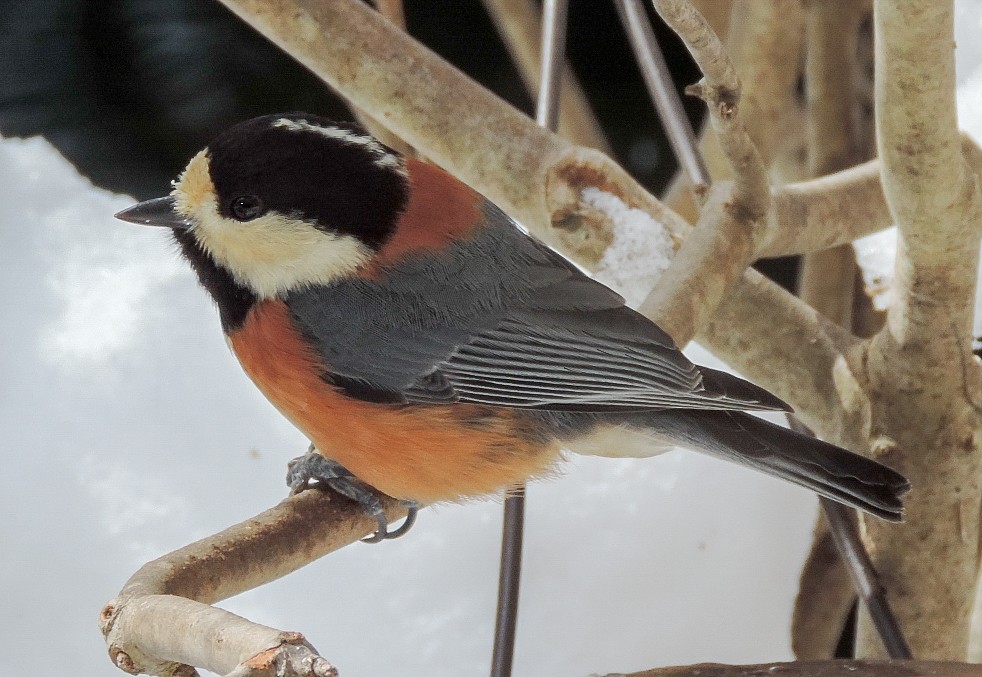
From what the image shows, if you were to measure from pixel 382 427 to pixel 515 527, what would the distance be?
316 millimetres

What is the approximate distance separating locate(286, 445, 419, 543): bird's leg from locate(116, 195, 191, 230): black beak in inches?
14.1

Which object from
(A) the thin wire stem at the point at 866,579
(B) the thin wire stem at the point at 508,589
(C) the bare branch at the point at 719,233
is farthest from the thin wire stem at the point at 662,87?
(B) the thin wire stem at the point at 508,589

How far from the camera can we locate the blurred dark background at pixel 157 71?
2295 mm

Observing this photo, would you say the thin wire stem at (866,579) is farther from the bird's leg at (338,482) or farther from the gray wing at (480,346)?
the bird's leg at (338,482)

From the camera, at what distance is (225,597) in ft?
3.86

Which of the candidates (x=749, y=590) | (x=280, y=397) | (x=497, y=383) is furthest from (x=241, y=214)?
(x=749, y=590)

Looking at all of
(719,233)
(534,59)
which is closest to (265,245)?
(719,233)

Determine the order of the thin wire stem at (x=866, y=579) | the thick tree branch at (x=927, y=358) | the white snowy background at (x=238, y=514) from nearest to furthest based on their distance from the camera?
the thick tree branch at (x=927, y=358)
the thin wire stem at (x=866, y=579)
the white snowy background at (x=238, y=514)

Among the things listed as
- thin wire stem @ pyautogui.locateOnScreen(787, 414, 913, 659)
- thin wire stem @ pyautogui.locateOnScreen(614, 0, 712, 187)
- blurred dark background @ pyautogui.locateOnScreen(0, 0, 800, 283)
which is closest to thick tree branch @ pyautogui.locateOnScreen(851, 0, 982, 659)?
thin wire stem @ pyautogui.locateOnScreen(787, 414, 913, 659)

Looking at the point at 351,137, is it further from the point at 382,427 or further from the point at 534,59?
the point at 534,59

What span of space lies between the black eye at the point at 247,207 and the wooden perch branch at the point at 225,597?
356mm

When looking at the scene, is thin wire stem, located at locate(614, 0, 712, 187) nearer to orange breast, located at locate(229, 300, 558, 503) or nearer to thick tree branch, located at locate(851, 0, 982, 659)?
thick tree branch, located at locate(851, 0, 982, 659)

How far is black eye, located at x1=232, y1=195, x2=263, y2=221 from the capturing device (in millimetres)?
1349

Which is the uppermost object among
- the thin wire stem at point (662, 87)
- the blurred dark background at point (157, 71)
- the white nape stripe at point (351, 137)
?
the blurred dark background at point (157, 71)
